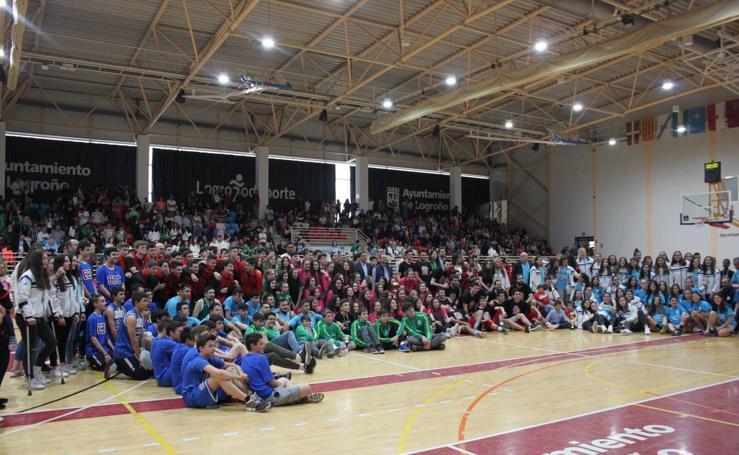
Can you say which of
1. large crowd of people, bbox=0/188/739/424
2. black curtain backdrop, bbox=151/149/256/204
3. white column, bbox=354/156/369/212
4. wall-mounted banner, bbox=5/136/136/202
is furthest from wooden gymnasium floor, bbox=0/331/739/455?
white column, bbox=354/156/369/212

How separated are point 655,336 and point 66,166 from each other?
2166 cm

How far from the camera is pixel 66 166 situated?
75.6ft

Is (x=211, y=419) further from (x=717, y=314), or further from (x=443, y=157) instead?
(x=443, y=157)

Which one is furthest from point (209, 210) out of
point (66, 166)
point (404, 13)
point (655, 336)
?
point (655, 336)

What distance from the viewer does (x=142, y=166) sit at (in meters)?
23.8

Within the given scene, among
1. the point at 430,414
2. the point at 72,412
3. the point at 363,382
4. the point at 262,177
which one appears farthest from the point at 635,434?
the point at 262,177

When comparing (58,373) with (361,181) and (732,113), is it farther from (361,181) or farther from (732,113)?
(732,113)

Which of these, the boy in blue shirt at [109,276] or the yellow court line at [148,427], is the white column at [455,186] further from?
the yellow court line at [148,427]

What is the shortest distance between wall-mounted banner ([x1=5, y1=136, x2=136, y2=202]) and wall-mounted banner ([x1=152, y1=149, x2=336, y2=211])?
1393 millimetres

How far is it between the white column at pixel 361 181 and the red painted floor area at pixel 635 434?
2230 cm

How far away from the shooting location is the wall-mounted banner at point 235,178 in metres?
24.8

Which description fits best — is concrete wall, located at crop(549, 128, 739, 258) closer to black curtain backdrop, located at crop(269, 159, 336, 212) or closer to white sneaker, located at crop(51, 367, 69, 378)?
black curtain backdrop, located at crop(269, 159, 336, 212)

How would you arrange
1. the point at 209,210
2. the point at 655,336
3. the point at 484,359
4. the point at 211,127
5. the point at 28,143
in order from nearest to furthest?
the point at 484,359
the point at 655,336
the point at 28,143
the point at 209,210
the point at 211,127

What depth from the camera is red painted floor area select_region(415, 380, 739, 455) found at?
5.27 m
